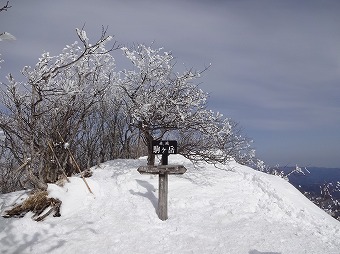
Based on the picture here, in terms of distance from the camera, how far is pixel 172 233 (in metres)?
7.31

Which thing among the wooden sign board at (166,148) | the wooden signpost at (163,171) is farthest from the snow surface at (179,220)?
the wooden sign board at (166,148)

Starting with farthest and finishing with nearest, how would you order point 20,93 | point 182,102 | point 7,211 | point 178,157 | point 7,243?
point 178,157 < point 20,93 < point 182,102 < point 7,211 < point 7,243

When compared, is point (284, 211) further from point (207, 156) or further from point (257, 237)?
point (207, 156)

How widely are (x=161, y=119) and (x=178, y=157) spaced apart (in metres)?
3.73

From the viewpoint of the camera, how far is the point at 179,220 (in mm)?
7941

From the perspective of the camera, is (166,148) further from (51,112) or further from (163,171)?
(51,112)

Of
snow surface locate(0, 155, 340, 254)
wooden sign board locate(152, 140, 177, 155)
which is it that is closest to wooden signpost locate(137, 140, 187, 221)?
wooden sign board locate(152, 140, 177, 155)

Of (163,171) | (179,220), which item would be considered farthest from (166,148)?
(179,220)

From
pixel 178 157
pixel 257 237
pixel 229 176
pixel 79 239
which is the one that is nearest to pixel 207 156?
pixel 229 176

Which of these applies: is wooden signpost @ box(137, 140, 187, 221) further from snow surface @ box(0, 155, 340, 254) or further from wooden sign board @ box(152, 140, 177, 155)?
snow surface @ box(0, 155, 340, 254)

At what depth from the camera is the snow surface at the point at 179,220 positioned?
6512mm

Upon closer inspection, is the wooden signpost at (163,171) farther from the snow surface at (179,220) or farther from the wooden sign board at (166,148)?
A: the snow surface at (179,220)

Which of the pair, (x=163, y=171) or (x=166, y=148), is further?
(x=166, y=148)

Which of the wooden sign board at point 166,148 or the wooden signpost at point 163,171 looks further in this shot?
the wooden sign board at point 166,148
